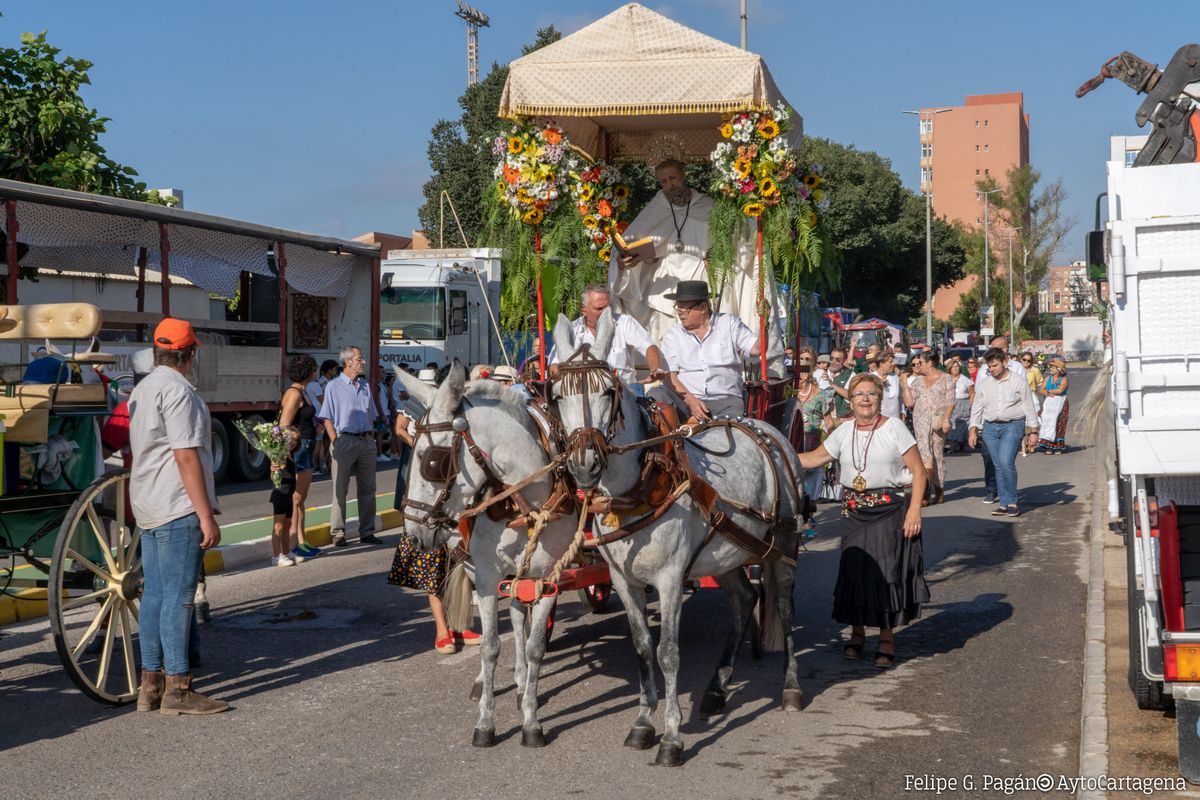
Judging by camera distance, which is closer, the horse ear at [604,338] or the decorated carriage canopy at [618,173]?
the horse ear at [604,338]

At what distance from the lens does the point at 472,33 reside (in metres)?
59.6

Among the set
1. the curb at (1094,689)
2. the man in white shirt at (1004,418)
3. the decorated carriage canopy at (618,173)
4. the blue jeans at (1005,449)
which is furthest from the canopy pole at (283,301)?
the curb at (1094,689)

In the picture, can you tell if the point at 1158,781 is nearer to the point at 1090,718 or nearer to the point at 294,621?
the point at 1090,718

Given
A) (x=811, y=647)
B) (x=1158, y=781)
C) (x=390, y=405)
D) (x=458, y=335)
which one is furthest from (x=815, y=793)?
(x=458, y=335)

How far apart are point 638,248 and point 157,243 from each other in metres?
9.63

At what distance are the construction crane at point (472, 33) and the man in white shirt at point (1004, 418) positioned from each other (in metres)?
46.6

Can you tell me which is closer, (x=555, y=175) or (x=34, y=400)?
(x=34, y=400)

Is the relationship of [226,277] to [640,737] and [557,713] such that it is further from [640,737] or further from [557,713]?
[640,737]

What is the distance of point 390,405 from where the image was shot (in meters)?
18.8

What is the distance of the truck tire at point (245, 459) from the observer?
19.2 m

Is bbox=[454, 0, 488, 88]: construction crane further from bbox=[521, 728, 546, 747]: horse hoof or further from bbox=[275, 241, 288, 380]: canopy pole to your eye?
bbox=[521, 728, 546, 747]: horse hoof

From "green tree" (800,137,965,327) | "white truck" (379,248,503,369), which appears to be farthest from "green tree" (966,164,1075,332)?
"white truck" (379,248,503,369)

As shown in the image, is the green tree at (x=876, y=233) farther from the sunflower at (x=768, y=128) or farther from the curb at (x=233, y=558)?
the sunflower at (x=768, y=128)

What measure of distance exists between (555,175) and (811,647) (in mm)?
4199
